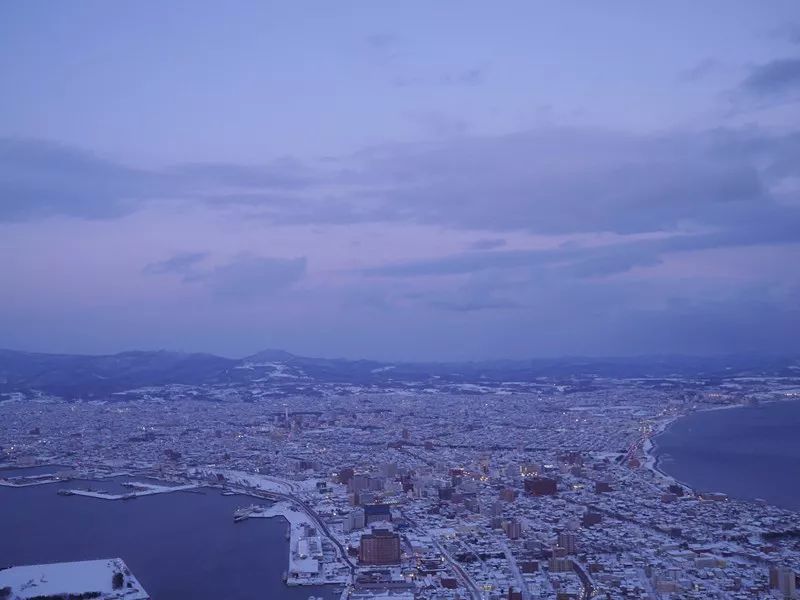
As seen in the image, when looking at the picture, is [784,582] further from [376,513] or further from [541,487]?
[376,513]

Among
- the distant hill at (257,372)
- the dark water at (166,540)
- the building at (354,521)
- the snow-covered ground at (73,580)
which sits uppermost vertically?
the distant hill at (257,372)

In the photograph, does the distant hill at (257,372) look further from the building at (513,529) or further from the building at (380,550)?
the building at (380,550)

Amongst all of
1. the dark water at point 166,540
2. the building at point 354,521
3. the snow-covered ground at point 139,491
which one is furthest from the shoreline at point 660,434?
the snow-covered ground at point 139,491

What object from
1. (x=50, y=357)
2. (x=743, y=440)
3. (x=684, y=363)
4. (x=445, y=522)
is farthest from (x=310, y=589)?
(x=684, y=363)

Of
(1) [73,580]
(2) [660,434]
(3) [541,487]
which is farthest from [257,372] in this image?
(1) [73,580]

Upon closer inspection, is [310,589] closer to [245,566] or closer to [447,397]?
[245,566]
